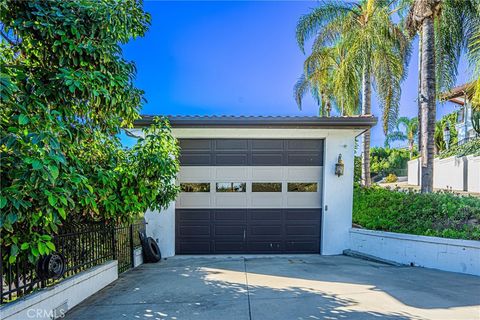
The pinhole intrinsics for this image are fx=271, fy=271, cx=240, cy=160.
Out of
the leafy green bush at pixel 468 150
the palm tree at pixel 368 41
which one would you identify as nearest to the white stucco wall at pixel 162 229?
the palm tree at pixel 368 41

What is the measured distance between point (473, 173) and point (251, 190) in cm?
1502

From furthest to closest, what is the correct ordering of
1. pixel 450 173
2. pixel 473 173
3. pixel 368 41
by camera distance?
pixel 450 173, pixel 473 173, pixel 368 41

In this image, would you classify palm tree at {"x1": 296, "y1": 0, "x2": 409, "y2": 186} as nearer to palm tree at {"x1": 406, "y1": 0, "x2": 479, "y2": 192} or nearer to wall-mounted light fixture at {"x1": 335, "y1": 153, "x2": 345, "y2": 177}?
palm tree at {"x1": 406, "y1": 0, "x2": 479, "y2": 192}

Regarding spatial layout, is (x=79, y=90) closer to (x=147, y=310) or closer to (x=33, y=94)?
(x=33, y=94)

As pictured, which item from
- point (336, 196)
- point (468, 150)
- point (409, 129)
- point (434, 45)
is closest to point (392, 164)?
point (409, 129)

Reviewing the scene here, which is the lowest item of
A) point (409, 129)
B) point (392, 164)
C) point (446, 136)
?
point (392, 164)

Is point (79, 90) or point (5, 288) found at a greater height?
point (79, 90)

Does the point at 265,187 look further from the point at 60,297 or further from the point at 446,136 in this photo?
the point at 446,136

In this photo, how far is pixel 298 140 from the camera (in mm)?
7906

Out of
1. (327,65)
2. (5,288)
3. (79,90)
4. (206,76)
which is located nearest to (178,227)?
(5,288)

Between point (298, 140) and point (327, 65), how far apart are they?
873 centimetres

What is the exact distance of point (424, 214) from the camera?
6539mm

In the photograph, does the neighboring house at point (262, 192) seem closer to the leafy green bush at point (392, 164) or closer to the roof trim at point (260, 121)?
the roof trim at point (260, 121)

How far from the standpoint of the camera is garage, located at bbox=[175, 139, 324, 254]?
787 centimetres
